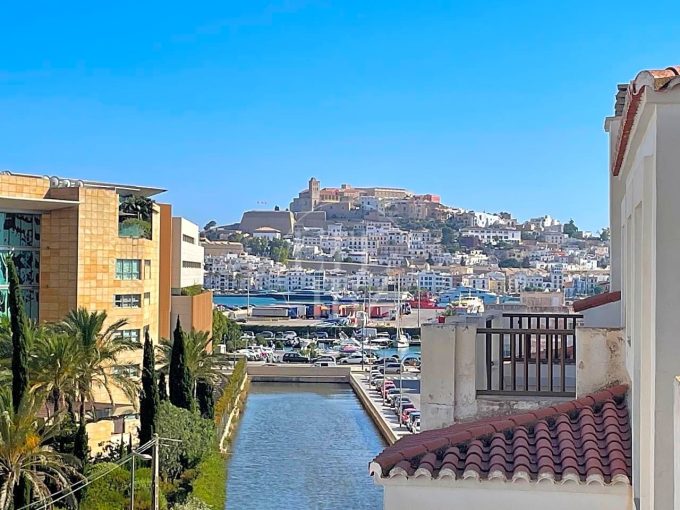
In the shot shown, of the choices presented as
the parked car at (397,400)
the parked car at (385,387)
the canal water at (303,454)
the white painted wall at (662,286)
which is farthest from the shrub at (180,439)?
the parked car at (385,387)

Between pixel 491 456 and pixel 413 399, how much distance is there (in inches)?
1506

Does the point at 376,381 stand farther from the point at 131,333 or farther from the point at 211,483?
the point at 211,483

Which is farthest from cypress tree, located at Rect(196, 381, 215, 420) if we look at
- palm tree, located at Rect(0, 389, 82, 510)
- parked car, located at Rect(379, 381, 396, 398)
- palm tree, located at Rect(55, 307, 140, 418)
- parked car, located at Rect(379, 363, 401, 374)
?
parked car, located at Rect(379, 363, 401, 374)

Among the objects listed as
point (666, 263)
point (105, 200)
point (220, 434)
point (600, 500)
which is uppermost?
point (105, 200)

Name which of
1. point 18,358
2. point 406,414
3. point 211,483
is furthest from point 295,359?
point 18,358

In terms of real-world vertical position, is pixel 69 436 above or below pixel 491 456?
below

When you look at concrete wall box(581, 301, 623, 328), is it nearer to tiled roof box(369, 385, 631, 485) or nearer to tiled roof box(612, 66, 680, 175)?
tiled roof box(369, 385, 631, 485)

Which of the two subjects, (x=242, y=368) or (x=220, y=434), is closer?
(x=220, y=434)

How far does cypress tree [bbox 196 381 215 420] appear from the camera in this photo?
3384 cm

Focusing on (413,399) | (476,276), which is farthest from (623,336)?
(476,276)

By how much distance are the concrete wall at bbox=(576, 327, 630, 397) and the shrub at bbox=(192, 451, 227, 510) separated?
52.4ft

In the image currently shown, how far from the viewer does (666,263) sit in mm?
4520

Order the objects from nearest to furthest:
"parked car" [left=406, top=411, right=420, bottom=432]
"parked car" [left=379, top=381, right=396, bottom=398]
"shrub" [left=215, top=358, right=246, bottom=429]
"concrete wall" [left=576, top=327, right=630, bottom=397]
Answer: "concrete wall" [left=576, top=327, right=630, bottom=397], "shrub" [left=215, top=358, right=246, bottom=429], "parked car" [left=406, top=411, right=420, bottom=432], "parked car" [left=379, top=381, right=396, bottom=398]

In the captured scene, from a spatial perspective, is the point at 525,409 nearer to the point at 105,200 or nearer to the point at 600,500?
the point at 600,500
